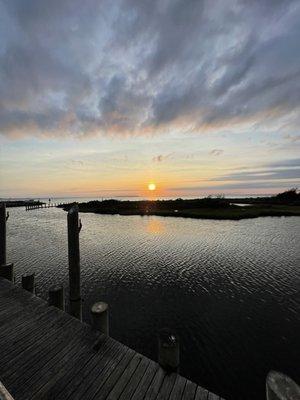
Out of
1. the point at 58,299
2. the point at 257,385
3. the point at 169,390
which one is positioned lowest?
the point at 257,385

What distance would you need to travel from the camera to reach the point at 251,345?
9.88 metres

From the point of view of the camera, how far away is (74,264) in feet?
31.8

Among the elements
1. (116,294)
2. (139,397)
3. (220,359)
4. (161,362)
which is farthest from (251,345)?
(116,294)

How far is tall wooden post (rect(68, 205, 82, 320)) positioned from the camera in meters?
9.46

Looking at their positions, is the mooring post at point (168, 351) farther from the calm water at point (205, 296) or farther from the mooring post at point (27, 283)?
the mooring post at point (27, 283)

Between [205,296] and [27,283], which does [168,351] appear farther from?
[205,296]

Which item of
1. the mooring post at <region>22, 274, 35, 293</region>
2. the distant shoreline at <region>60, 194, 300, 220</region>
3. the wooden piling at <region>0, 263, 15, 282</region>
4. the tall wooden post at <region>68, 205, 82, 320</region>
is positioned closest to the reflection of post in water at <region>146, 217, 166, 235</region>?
the distant shoreline at <region>60, 194, 300, 220</region>

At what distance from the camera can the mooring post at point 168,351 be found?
5.95 metres

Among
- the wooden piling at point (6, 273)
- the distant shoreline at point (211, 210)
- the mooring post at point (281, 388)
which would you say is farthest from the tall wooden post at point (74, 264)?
the distant shoreline at point (211, 210)

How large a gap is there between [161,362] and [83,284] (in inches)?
467

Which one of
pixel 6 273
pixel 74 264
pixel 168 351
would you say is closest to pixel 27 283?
pixel 6 273

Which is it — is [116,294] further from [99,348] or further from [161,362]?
[161,362]

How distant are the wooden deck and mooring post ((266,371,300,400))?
11.7 ft

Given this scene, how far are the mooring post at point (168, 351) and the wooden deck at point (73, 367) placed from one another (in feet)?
0.66
